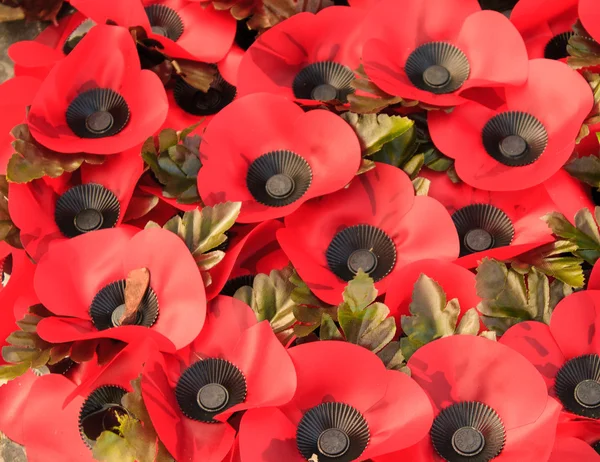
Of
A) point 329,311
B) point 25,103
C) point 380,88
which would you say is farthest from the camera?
point 25,103

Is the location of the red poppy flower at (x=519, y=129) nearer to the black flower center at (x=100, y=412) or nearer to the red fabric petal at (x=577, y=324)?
the red fabric petal at (x=577, y=324)

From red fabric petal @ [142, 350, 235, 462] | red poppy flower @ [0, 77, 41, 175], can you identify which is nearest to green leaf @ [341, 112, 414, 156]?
red fabric petal @ [142, 350, 235, 462]

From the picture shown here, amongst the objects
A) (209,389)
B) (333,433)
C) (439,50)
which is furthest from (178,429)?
(439,50)

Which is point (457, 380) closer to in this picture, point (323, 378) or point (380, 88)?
point (323, 378)

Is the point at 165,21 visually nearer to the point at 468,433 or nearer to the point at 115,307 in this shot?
the point at 115,307

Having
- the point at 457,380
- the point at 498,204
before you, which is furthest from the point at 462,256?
the point at 457,380

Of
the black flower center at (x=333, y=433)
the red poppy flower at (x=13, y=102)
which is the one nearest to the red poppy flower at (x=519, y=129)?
the black flower center at (x=333, y=433)
